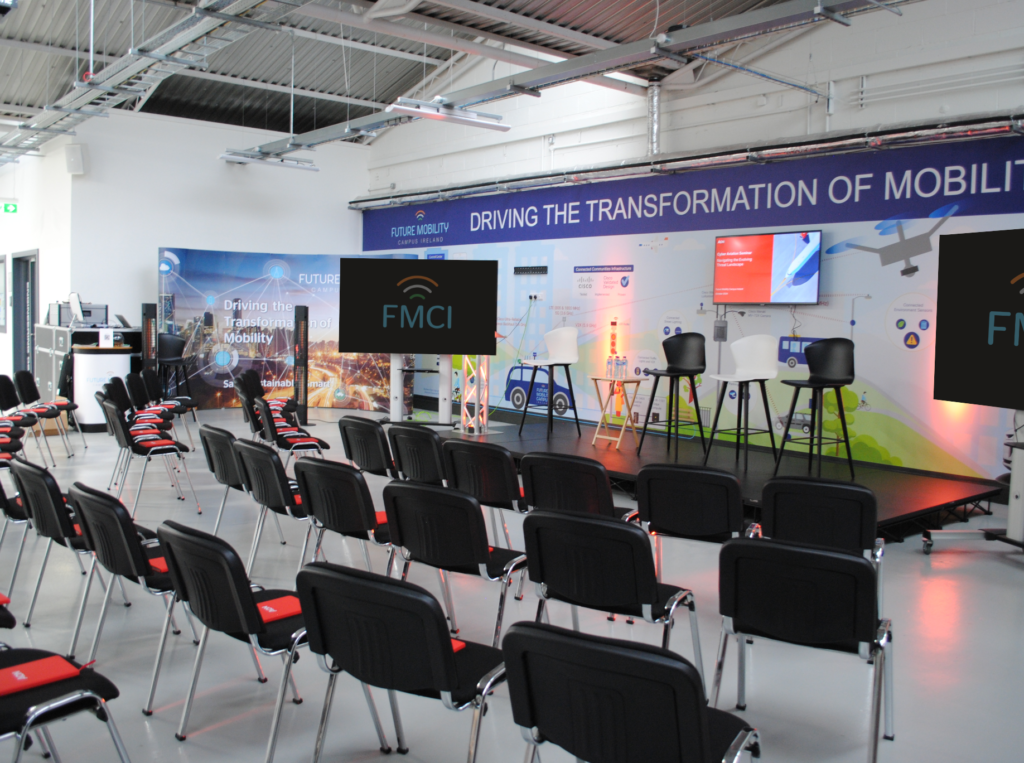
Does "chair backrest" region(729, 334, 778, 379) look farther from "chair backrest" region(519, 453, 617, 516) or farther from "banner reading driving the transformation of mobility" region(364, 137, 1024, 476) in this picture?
"chair backrest" region(519, 453, 617, 516)

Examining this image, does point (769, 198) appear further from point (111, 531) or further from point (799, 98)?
point (111, 531)

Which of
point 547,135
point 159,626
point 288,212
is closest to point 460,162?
point 547,135

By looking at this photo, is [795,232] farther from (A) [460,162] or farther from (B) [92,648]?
(B) [92,648]

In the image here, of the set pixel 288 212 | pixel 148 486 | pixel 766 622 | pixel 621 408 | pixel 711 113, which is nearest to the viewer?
pixel 766 622

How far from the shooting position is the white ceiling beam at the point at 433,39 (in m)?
7.71

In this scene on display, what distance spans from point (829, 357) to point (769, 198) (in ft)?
7.28

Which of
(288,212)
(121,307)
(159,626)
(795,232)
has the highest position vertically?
(288,212)

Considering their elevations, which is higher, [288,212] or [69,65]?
[69,65]

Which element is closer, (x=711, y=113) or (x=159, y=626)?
(x=159, y=626)

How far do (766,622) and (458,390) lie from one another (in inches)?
380

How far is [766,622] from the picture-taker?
9.50 feet

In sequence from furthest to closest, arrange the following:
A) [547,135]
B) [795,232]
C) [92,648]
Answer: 1. [547,135]
2. [795,232]
3. [92,648]

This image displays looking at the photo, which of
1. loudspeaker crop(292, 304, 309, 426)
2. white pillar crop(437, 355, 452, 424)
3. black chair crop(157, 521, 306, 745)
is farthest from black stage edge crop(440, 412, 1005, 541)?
black chair crop(157, 521, 306, 745)

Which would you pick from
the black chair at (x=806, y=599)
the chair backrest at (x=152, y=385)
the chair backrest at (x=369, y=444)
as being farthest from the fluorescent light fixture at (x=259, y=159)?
the black chair at (x=806, y=599)
